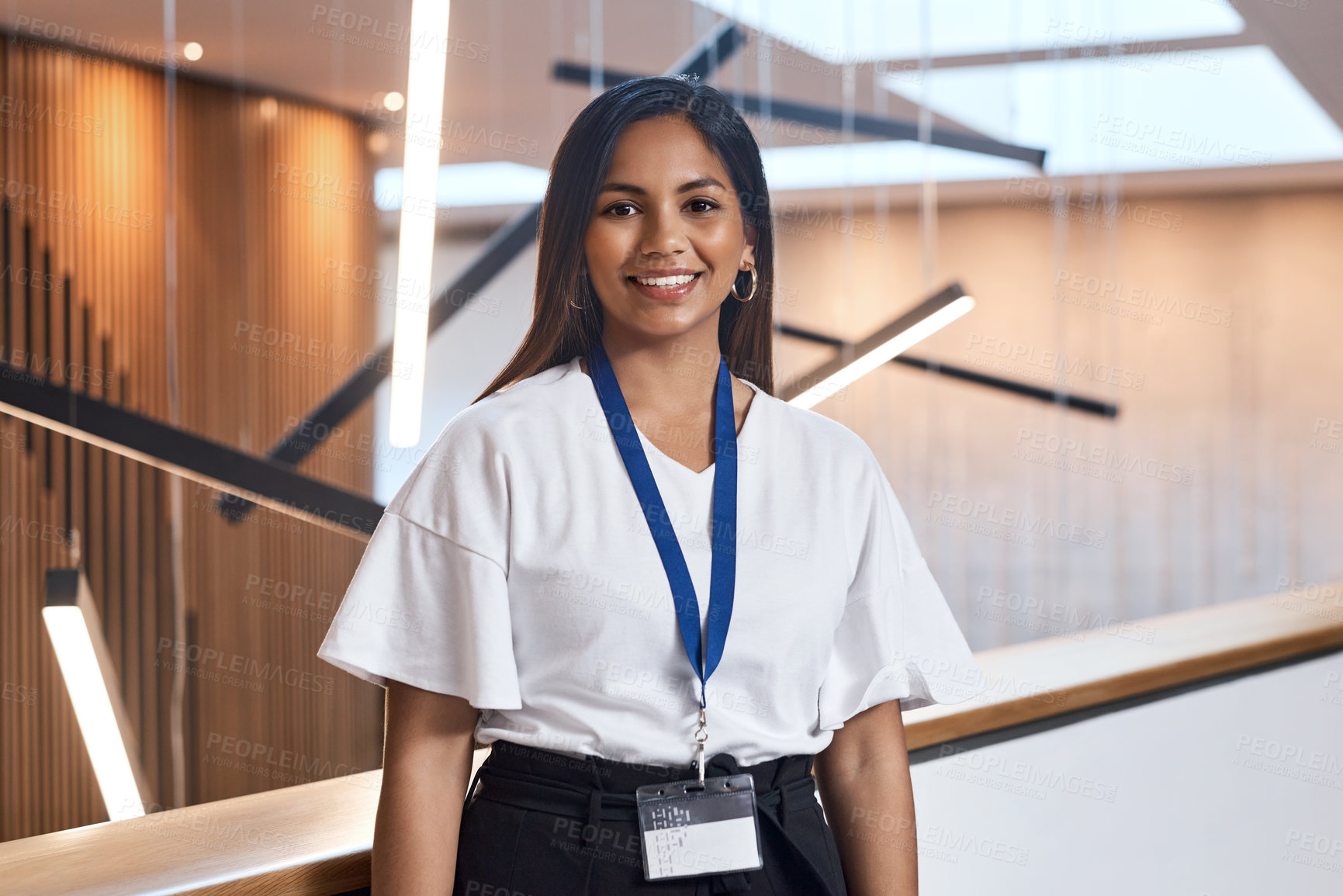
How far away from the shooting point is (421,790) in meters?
1.00

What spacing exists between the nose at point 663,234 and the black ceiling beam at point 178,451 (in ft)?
2.74

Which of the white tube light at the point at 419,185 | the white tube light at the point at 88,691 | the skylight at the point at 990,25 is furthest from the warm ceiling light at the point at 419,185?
the skylight at the point at 990,25

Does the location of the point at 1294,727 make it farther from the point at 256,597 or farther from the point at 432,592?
the point at 256,597

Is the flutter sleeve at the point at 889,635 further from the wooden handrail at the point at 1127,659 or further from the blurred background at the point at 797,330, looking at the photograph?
the blurred background at the point at 797,330

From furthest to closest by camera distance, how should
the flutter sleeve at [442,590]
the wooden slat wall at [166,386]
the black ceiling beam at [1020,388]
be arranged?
1. the wooden slat wall at [166,386]
2. the black ceiling beam at [1020,388]
3. the flutter sleeve at [442,590]

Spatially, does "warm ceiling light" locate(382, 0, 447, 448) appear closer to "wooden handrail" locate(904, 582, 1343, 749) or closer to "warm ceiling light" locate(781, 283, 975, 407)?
"warm ceiling light" locate(781, 283, 975, 407)

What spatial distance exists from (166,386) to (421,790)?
13.6 feet

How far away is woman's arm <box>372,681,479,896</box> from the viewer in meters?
→ 1.00

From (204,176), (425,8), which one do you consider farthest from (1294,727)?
(204,176)

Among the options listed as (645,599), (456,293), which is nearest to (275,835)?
(645,599)

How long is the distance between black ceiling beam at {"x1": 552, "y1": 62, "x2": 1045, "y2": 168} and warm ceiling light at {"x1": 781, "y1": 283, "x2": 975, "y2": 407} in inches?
17.0

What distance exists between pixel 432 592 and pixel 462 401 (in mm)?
3867

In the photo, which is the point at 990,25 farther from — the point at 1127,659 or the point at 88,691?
the point at 88,691

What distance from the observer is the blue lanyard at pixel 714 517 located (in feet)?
3.42
